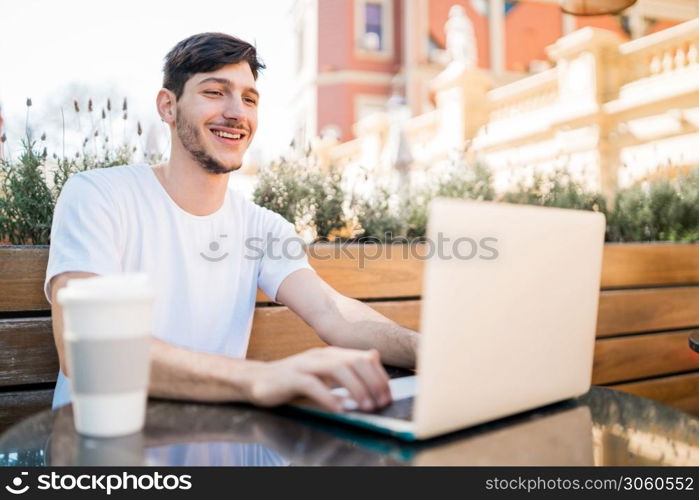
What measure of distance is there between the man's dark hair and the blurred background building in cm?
171

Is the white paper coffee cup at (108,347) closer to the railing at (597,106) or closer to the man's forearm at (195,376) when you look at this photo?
the man's forearm at (195,376)

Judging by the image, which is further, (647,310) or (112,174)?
(647,310)

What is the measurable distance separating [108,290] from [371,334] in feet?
2.41

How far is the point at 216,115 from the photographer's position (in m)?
1.64

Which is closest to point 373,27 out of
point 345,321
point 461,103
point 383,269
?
point 461,103

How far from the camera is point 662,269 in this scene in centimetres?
313

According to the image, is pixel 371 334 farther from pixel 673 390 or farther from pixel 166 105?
pixel 673 390

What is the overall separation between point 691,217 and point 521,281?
362 cm

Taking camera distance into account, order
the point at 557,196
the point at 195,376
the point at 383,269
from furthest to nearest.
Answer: the point at 557,196 < the point at 383,269 < the point at 195,376

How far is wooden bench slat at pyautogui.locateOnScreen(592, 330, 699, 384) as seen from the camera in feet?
9.48

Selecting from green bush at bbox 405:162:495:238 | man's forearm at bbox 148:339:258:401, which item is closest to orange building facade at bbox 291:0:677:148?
green bush at bbox 405:162:495:238

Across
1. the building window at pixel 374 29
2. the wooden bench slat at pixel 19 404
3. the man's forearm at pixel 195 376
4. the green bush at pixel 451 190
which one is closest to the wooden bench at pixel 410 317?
the wooden bench slat at pixel 19 404

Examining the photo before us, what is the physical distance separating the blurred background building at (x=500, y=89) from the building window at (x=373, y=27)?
3cm

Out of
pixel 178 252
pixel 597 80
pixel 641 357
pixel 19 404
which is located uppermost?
pixel 597 80
